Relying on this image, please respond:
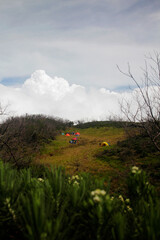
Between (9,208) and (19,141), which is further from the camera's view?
(19,141)

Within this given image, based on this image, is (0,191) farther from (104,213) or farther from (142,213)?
(142,213)

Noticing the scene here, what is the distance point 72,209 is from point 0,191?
456 mm

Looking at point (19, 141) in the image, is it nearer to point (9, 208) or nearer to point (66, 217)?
point (9, 208)

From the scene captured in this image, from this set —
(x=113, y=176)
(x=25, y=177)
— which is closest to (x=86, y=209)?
(x=25, y=177)

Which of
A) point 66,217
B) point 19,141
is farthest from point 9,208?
point 19,141

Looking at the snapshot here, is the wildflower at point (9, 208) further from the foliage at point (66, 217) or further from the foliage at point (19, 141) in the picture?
the foliage at point (19, 141)

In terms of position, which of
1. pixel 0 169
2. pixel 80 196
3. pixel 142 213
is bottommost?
pixel 142 213

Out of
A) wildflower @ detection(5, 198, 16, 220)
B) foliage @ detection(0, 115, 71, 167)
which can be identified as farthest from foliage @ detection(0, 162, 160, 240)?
foliage @ detection(0, 115, 71, 167)

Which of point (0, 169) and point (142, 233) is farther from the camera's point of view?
point (0, 169)

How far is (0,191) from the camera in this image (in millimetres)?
857

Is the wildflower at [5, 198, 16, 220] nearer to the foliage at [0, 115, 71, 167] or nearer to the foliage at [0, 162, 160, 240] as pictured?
the foliage at [0, 162, 160, 240]

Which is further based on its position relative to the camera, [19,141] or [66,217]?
[19,141]

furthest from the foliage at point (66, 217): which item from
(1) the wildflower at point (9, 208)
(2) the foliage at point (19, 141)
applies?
(2) the foliage at point (19, 141)

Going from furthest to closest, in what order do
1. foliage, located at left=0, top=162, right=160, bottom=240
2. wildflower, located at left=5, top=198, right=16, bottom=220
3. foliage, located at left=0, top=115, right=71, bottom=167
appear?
foliage, located at left=0, top=115, right=71, bottom=167, wildflower, located at left=5, top=198, right=16, bottom=220, foliage, located at left=0, top=162, right=160, bottom=240
